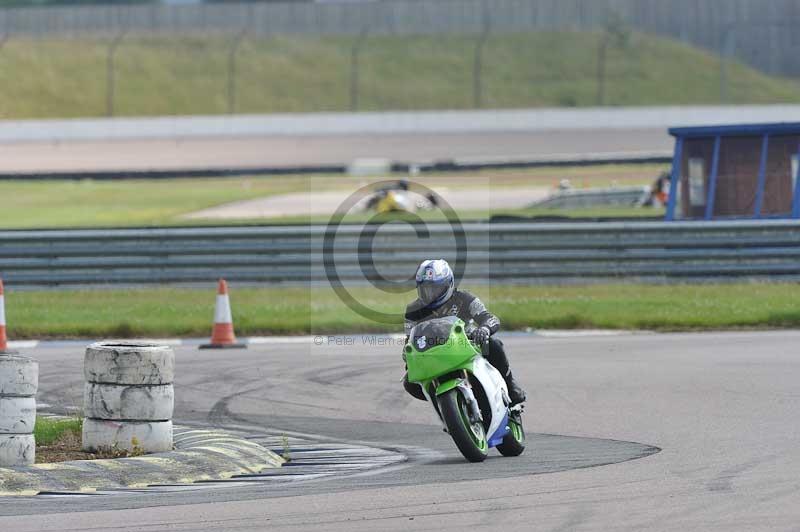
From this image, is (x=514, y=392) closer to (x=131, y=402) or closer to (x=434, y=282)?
(x=434, y=282)

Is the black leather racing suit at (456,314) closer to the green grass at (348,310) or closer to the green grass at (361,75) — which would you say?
the green grass at (348,310)

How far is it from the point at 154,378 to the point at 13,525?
2371mm

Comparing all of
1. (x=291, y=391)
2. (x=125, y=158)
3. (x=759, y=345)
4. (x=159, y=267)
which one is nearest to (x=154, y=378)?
(x=291, y=391)

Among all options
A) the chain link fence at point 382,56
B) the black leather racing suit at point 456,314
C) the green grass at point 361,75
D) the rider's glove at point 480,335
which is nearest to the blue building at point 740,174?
the black leather racing suit at point 456,314

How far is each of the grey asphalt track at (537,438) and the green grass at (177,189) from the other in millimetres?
26295

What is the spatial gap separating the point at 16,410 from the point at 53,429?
1.46m

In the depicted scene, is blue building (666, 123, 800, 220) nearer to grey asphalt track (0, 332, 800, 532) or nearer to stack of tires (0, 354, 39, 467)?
grey asphalt track (0, 332, 800, 532)

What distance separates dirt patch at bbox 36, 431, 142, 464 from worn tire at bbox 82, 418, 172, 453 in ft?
0.13

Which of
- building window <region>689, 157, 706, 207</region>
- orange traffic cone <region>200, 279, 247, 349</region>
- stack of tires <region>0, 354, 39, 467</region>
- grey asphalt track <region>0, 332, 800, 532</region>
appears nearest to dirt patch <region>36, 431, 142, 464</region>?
stack of tires <region>0, 354, 39, 467</region>

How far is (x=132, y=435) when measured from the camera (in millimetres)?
9109

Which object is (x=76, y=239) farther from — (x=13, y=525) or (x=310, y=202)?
(x=310, y=202)

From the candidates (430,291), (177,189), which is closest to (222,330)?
(430,291)

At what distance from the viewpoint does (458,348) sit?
8.98m

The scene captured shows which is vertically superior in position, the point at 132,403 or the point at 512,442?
the point at 132,403
